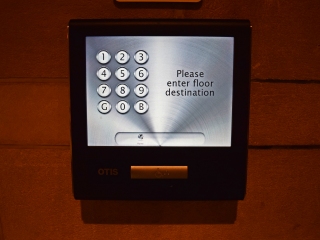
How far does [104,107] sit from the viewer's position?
63 cm

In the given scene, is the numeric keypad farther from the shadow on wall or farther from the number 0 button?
the shadow on wall

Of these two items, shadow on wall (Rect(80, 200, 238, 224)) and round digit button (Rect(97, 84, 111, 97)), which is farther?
shadow on wall (Rect(80, 200, 238, 224))

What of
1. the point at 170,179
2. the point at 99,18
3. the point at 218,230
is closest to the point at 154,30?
the point at 99,18

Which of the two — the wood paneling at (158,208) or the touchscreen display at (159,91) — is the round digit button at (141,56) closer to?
the touchscreen display at (159,91)

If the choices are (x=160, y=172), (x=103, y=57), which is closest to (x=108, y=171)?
(x=160, y=172)

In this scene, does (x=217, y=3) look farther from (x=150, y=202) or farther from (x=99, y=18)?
(x=150, y=202)

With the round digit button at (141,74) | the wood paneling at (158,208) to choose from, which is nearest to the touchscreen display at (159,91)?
the round digit button at (141,74)

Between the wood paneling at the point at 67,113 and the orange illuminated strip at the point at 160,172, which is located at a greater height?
the wood paneling at the point at 67,113

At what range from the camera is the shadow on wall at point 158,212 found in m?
0.73

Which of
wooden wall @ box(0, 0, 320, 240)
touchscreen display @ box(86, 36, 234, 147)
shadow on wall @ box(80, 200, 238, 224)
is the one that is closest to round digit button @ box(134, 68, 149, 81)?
touchscreen display @ box(86, 36, 234, 147)

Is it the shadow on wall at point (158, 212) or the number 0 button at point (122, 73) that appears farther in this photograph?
the shadow on wall at point (158, 212)

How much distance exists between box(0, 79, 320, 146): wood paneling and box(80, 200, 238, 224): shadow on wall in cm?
14

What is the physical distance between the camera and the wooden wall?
26.5 inches

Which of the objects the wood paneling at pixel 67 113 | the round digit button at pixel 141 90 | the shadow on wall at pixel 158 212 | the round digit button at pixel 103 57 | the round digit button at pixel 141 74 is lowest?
the shadow on wall at pixel 158 212
